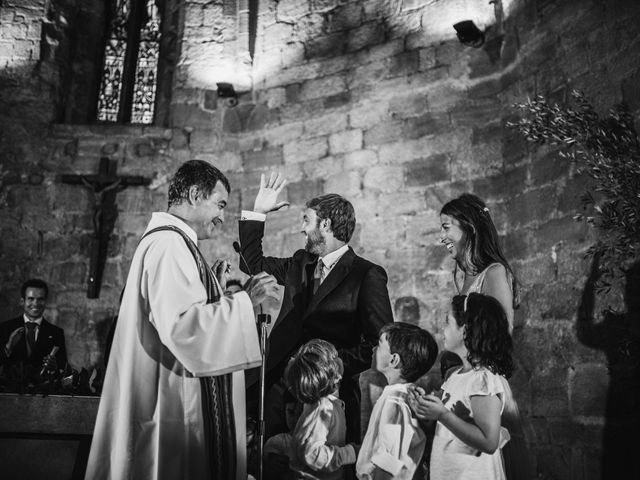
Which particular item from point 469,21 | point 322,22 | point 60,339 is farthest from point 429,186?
point 60,339

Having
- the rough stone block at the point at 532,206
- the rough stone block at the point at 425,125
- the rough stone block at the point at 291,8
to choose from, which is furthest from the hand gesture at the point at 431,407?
the rough stone block at the point at 291,8

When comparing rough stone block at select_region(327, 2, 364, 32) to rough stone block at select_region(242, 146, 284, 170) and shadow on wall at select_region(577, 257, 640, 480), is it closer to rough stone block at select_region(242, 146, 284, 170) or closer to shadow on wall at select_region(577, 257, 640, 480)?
rough stone block at select_region(242, 146, 284, 170)

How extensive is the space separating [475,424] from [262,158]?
4.10 m

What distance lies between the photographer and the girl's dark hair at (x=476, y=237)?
2.84 metres

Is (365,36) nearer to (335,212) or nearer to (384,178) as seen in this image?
(384,178)

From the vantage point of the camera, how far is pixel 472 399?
7.57 ft

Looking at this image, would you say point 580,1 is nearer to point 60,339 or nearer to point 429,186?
point 429,186

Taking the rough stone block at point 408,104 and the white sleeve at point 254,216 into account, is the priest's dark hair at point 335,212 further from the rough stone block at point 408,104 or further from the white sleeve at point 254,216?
the rough stone block at point 408,104

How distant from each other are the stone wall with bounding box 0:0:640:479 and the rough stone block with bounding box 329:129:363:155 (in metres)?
0.01

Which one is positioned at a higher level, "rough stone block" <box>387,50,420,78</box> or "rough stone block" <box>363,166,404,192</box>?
"rough stone block" <box>387,50,420,78</box>

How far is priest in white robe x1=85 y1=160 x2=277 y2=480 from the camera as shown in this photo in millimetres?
2137

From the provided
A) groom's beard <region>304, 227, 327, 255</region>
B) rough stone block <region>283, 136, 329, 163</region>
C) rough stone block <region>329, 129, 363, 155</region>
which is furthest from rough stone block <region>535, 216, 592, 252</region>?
rough stone block <region>283, 136, 329, 163</region>

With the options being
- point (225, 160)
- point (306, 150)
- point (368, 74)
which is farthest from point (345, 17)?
point (225, 160)

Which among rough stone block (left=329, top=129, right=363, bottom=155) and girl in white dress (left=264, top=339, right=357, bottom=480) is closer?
girl in white dress (left=264, top=339, right=357, bottom=480)
